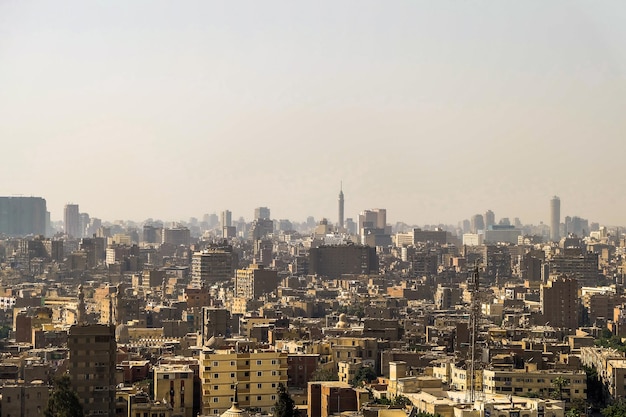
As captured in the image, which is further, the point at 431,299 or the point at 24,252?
the point at 24,252

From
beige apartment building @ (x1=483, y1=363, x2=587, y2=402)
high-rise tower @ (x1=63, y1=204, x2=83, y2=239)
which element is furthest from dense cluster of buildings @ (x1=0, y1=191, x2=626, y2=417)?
high-rise tower @ (x1=63, y1=204, x2=83, y2=239)

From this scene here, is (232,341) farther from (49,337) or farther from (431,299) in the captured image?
(431,299)

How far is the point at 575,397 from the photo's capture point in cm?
2688

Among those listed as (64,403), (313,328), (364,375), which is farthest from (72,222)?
(64,403)

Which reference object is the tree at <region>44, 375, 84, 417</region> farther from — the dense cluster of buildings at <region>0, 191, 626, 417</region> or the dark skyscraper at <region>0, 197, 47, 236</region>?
the dark skyscraper at <region>0, 197, 47, 236</region>

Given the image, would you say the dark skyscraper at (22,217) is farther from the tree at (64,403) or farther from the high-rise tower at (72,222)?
the tree at (64,403)

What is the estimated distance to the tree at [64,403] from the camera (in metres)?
20.7

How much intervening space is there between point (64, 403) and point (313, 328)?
18.5m

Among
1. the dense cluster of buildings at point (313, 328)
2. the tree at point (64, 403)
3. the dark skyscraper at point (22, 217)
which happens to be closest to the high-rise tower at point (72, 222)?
the dark skyscraper at point (22, 217)

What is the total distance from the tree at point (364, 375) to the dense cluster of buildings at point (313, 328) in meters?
0.09

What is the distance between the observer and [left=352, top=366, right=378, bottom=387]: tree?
95.0ft

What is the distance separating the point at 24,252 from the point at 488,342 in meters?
49.7

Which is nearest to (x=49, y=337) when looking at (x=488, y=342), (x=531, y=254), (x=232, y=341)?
(x=232, y=341)

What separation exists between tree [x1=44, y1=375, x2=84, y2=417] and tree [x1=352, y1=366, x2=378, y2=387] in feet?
27.1
